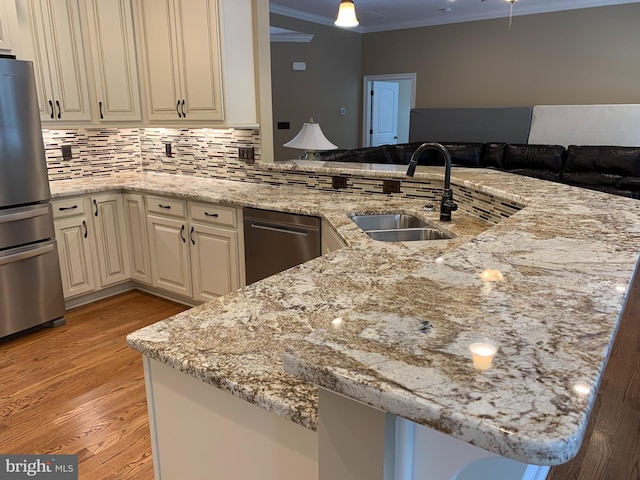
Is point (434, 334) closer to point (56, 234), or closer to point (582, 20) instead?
point (56, 234)

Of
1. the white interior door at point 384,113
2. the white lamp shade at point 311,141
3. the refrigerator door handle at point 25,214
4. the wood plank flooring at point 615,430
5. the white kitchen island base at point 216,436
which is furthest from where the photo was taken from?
the white interior door at point 384,113

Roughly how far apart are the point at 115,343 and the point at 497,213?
2444mm

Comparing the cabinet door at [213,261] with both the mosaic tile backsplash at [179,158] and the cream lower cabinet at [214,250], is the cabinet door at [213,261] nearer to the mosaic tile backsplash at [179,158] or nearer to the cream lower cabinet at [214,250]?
the cream lower cabinet at [214,250]

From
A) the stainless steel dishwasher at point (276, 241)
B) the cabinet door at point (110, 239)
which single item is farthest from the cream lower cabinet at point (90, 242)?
the stainless steel dishwasher at point (276, 241)

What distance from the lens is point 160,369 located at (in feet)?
3.81

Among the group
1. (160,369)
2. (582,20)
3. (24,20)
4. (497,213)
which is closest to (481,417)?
(160,369)

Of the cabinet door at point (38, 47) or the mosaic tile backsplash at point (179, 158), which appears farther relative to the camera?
the mosaic tile backsplash at point (179, 158)

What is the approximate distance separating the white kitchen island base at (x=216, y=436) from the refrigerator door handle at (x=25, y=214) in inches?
88.7

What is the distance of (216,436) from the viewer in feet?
3.57

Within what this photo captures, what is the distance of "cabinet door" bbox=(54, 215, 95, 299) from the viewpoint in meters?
3.35

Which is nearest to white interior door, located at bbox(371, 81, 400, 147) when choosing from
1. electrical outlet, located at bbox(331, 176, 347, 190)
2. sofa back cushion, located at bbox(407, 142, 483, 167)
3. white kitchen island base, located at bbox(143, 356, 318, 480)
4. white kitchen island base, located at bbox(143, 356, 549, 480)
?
sofa back cushion, located at bbox(407, 142, 483, 167)

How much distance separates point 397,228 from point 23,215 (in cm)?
230

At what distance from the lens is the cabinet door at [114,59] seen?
138 inches

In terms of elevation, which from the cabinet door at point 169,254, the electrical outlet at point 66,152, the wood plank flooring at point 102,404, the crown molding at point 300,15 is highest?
the crown molding at point 300,15
